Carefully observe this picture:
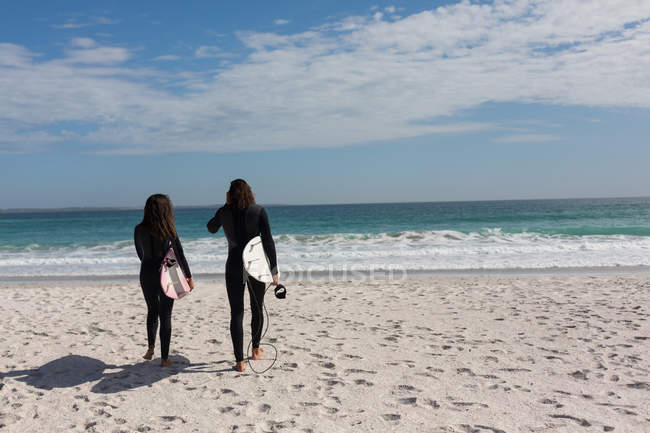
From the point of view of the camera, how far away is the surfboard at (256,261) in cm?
401

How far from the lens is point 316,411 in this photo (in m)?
3.47

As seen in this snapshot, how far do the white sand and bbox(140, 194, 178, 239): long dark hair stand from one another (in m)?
1.36

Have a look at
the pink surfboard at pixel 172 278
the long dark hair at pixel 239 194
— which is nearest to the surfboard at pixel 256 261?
the long dark hair at pixel 239 194

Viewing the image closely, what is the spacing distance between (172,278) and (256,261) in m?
0.82

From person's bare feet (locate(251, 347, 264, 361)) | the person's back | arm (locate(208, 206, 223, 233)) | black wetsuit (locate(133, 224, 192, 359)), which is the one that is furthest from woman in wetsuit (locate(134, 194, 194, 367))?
person's bare feet (locate(251, 347, 264, 361))

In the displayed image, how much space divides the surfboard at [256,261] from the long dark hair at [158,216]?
2.45 ft

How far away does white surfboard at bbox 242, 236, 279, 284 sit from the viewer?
158 inches

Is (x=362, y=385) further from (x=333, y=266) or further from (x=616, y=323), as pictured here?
(x=333, y=266)

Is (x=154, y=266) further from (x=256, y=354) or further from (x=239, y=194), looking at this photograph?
(x=256, y=354)

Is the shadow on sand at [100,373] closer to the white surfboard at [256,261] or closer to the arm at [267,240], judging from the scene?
the white surfboard at [256,261]

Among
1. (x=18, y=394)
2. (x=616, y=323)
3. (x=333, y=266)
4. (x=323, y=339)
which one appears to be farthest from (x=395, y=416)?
(x=333, y=266)

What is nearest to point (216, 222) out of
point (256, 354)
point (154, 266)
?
point (154, 266)

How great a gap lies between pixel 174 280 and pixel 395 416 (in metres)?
2.26

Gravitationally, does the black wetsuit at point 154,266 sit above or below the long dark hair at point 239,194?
below
